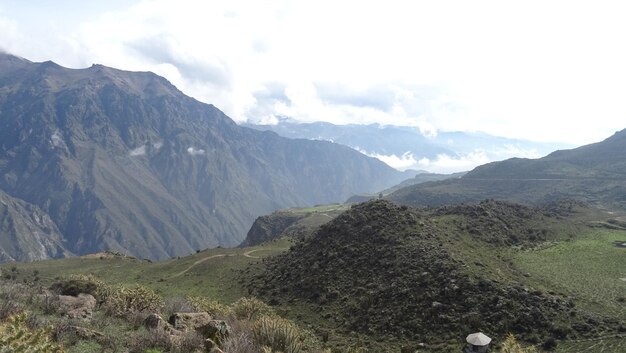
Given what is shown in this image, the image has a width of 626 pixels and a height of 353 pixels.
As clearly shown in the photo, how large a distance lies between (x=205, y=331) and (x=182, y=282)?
57403 millimetres

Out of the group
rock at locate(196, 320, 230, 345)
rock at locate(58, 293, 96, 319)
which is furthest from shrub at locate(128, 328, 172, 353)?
rock at locate(58, 293, 96, 319)

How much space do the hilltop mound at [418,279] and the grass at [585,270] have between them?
2.93 metres

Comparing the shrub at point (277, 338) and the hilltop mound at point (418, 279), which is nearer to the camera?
the shrub at point (277, 338)

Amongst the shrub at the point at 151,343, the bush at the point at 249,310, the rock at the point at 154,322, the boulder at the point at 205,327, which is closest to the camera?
the shrub at the point at 151,343

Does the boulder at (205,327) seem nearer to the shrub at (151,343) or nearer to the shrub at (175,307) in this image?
the shrub at (151,343)

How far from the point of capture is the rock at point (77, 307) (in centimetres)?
2512

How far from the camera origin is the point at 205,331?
73.2 ft

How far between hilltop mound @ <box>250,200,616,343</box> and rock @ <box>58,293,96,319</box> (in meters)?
25.7

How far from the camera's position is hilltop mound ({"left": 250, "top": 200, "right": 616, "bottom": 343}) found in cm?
4162

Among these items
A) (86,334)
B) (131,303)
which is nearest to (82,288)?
(131,303)

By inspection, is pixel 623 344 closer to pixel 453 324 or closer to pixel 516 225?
pixel 453 324

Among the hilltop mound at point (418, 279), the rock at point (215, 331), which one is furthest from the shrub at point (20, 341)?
the hilltop mound at point (418, 279)

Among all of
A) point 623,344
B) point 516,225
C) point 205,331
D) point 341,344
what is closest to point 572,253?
point 516,225

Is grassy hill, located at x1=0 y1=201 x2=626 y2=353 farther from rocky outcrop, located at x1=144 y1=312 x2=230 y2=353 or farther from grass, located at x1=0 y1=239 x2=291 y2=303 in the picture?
rocky outcrop, located at x1=144 y1=312 x2=230 y2=353
